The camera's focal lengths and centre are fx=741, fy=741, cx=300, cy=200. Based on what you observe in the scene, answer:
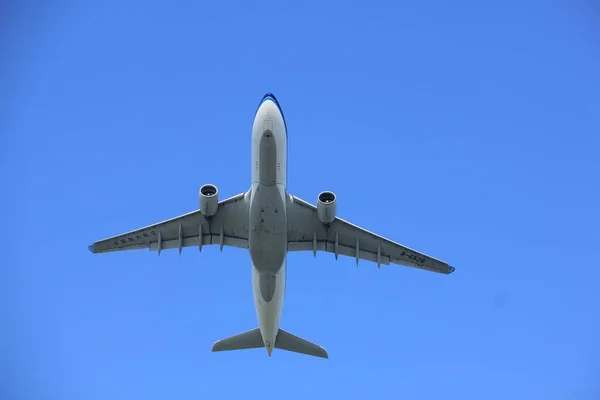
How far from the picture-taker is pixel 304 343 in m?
41.7

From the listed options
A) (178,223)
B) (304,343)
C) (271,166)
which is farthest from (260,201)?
(304,343)

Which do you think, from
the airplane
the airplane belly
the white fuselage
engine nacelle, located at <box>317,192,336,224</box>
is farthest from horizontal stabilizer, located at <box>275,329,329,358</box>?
engine nacelle, located at <box>317,192,336,224</box>

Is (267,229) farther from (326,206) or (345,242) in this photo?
(345,242)

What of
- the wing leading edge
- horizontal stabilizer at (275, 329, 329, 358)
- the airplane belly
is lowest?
horizontal stabilizer at (275, 329, 329, 358)

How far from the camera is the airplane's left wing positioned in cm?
3953

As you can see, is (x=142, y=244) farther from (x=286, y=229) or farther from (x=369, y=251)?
(x=369, y=251)

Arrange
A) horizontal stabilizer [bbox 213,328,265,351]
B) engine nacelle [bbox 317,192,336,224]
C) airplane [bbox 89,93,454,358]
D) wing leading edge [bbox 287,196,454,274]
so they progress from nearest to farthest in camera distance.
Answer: airplane [bbox 89,93,454,358] < engine nacelle [bbox 317,192,336,224] < wing leading edge [bbox 287,196,454,274] < horizontal stabilizer [bbox 213,328,265,351]

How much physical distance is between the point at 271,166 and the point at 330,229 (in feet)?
22.7

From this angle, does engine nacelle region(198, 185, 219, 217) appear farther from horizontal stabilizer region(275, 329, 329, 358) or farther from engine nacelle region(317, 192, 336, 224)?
horizontal stabilizer region(275, 329, 329, 358)

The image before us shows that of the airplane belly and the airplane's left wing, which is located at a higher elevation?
the airplane's left wing

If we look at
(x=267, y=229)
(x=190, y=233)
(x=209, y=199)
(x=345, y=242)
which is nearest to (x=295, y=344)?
(x=345, y=242)

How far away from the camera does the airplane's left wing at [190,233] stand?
3953 cm

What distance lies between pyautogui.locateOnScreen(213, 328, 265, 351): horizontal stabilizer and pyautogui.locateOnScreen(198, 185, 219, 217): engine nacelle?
784 cm

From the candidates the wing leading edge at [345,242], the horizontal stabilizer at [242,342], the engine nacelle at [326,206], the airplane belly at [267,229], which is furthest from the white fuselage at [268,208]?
the horizontal stabilizer at [242,342]
